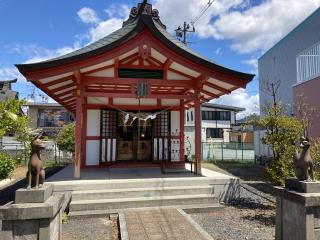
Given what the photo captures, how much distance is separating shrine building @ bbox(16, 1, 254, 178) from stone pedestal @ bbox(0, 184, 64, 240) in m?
4.62

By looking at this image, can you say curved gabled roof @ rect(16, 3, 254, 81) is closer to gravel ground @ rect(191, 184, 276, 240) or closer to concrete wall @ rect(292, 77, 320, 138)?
gravel ground @ rect(191, 184, 276, 240)

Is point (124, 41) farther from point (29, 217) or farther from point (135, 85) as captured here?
point (29, 217)

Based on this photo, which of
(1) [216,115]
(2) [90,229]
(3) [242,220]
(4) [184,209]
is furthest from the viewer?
(1) [216,115]

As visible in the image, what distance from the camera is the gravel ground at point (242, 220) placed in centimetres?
612

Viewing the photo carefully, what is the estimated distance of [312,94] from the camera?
1283 centimetres

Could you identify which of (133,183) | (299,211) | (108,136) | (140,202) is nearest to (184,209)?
(140,202)

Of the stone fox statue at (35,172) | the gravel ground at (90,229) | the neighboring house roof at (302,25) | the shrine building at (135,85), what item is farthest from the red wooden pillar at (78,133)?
the neighboring house roof at (302,25)

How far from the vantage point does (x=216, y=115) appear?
3947 cm

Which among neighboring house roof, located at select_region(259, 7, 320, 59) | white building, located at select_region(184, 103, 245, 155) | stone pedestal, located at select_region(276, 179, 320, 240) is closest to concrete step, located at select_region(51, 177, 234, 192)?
stone pedestal, located at select_region(276, 179, 320, 240)

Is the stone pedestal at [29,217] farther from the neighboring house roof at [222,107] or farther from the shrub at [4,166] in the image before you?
the neighboring house roof at [222,107]

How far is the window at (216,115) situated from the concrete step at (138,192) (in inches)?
1209

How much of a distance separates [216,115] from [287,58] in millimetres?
22506

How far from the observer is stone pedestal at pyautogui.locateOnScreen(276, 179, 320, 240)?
4.71 metres

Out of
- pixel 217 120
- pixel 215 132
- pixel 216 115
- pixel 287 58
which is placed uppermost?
pixel 287 58
